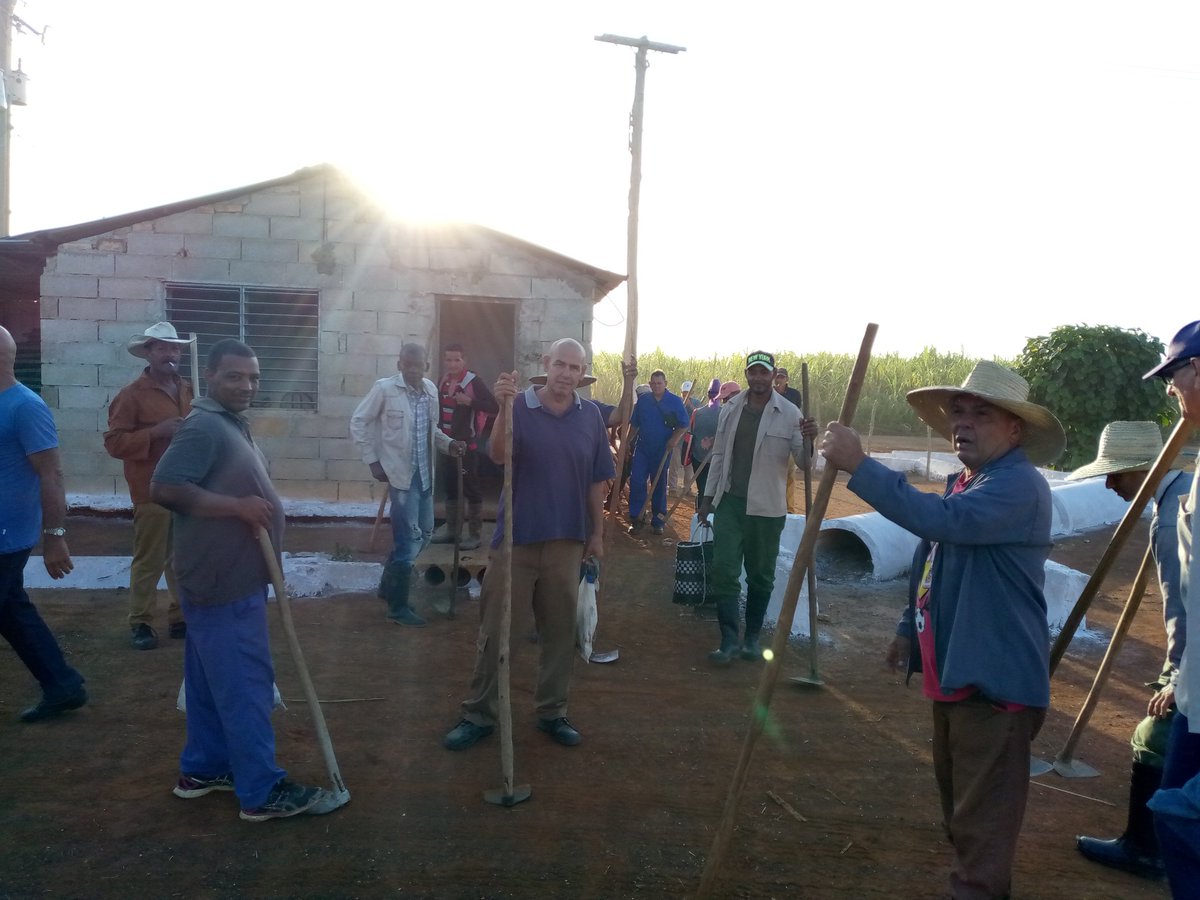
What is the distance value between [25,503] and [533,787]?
280cm

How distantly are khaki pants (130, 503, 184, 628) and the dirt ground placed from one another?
32cm

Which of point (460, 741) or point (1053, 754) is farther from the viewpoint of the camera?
point (1053, 754)

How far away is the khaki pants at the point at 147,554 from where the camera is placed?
570 centimetres

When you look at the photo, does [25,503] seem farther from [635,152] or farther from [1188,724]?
[635,152]

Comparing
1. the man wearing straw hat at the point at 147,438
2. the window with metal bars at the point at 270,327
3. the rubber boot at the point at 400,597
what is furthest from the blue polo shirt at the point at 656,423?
the man wearing straw hat at the point at 147,438

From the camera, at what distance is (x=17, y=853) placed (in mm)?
3365

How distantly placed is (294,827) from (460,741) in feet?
3.20

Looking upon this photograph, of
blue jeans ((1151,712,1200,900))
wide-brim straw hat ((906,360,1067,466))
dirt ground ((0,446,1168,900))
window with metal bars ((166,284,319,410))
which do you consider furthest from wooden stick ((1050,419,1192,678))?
window with metal bars ((166,284,319,410))

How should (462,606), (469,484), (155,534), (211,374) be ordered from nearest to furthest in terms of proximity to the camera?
(211,374), (155,534), (462,606), (469,484)

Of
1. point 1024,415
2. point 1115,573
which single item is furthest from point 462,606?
point 1115,573

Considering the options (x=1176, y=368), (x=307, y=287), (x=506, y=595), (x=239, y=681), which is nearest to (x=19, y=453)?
(x=239, y=681)

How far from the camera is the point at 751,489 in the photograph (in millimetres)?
5859

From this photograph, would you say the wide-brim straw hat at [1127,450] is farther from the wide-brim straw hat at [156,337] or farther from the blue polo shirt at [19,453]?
the wide-brim straw hat at [156,337]

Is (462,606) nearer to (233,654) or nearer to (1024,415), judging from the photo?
(233,654)
